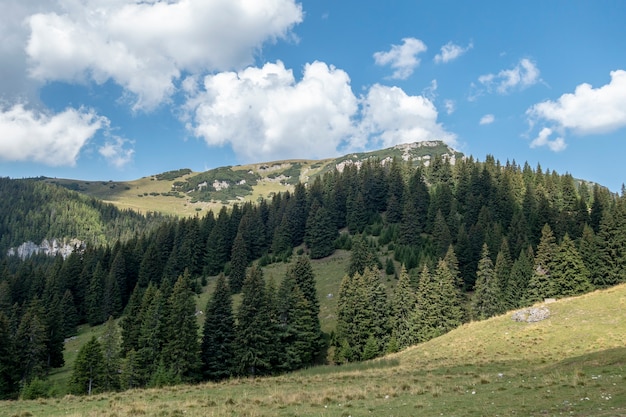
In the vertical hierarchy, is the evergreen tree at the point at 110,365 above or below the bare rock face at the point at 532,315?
below

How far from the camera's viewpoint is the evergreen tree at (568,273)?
7006 centimetres

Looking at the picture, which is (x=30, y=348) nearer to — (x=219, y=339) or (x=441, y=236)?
(x=219, y=339)

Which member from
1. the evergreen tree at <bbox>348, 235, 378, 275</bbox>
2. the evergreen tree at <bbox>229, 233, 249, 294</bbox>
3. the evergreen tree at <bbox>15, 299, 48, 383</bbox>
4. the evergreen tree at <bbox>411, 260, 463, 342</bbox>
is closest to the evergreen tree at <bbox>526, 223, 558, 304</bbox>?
the evergreen tree at <bbox>411, 260, 463, 342</bbox>

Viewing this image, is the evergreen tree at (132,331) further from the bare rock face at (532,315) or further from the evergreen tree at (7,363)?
the bare rock face at (532,315)

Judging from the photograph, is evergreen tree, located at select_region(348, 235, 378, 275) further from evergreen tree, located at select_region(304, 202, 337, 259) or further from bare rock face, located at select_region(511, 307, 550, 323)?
bare rock face, located at select_region(511, 307, 550, 323)

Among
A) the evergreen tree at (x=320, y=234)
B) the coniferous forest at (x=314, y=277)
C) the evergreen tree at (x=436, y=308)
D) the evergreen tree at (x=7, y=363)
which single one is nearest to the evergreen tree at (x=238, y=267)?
the coniferous forest at (x=314, y=277)

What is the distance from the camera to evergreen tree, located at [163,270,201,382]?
54.2 metres

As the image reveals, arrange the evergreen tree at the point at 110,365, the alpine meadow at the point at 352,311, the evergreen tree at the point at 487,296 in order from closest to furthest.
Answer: the alpine meadow at the point at 352,311 < the evergreen tree at the point at 110,365 < the evergreen tree at the point at 487,296

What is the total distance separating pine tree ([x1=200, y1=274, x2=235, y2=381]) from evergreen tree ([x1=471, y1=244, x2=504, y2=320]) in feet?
146

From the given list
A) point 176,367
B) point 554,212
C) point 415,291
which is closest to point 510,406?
point 176,367

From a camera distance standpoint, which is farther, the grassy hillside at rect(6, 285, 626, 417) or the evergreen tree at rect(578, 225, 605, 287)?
the evergreen tree at rect(578, 225, 605, 287)

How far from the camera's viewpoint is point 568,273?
7112cm

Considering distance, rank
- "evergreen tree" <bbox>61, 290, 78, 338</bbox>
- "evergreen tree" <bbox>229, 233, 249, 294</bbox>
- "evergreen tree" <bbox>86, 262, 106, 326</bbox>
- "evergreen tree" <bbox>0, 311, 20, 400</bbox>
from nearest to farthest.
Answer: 1. "evergreen tree" <bbox>0, 311, 20, 400</bbox>
2. "evergreen tree" <bbox>61, 290, 78, 338</bbox>
3. "evergreen tree" <bbox>86, 262, 106, 326</bbox>
4. "evergreen tree" <bbox>229, 233, 249, 294</bbox>

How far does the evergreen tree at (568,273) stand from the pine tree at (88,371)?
73429mm
